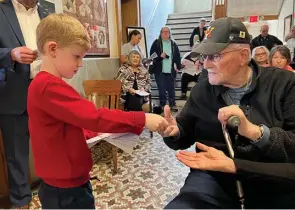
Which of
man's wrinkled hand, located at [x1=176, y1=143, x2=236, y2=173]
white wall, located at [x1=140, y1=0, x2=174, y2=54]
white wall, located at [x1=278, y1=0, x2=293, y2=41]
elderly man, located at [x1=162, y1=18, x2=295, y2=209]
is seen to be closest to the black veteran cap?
elderly man, located at [x1=162, y1=18, x2=295, y2=209]

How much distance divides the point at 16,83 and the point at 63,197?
3.37 feet

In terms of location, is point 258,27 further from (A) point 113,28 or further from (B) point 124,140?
(B) point 124,140

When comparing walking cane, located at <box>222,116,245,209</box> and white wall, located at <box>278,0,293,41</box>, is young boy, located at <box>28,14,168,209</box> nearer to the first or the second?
walking cane, located at <box>222,116,245,209</box>

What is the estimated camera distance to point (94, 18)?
11.6 ft

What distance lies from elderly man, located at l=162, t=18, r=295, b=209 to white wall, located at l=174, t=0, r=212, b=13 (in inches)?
378

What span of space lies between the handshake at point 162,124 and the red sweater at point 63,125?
32 mm

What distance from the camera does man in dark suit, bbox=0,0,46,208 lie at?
164 cm

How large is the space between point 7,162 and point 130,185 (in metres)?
0.99

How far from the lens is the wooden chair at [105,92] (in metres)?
2.75

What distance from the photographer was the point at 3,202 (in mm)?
1957

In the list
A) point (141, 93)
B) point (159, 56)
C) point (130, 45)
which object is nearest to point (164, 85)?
point (159, 56)

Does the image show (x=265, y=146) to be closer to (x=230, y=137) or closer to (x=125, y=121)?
(x=230, y=137)

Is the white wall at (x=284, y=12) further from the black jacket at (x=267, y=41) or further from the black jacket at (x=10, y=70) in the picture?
the black jacket at (x=10, y=70)

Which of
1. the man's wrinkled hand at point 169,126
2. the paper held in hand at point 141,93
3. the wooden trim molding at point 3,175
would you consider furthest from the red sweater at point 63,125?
the paper held in hand at point 141,93
